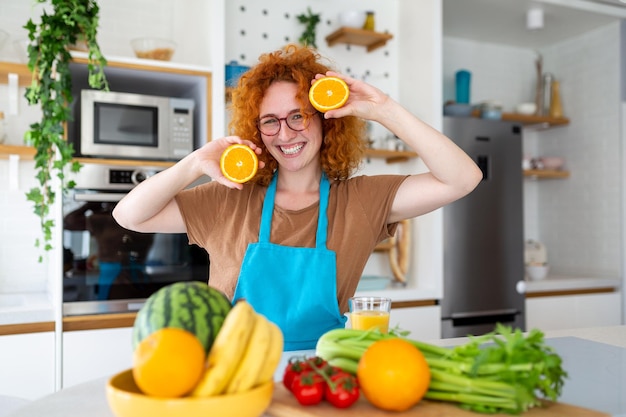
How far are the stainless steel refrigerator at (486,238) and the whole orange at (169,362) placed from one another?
3.03 m

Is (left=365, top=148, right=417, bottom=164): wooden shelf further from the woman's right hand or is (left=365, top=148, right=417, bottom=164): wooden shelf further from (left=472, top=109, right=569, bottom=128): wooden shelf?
the woman's right hand

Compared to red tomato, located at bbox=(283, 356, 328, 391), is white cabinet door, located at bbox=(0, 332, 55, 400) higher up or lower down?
lower down

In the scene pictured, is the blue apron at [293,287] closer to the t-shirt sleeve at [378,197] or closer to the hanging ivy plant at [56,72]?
the t-shirt sleeve at [378,197]

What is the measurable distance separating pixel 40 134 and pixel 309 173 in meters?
Result: 1.45

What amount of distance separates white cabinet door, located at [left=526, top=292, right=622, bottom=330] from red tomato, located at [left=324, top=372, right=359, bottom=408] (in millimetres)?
3295

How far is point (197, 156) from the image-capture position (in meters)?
1.68

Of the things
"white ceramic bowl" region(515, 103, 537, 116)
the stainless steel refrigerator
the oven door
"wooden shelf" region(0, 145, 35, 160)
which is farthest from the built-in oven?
"white ceramic bowl" region(515, 103, 537, 116)

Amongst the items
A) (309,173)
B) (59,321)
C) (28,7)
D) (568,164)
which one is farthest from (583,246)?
(28,7)

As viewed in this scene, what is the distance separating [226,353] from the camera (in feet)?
2.82

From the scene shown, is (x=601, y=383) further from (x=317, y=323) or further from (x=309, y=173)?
(x=309, y=173)

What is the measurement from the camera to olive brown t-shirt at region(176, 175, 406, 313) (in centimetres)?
184

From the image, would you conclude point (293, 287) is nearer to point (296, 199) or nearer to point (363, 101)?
point (296, 199)

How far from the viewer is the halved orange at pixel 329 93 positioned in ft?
5.38

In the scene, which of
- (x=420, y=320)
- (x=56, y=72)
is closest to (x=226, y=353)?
(x=56, y=72)
